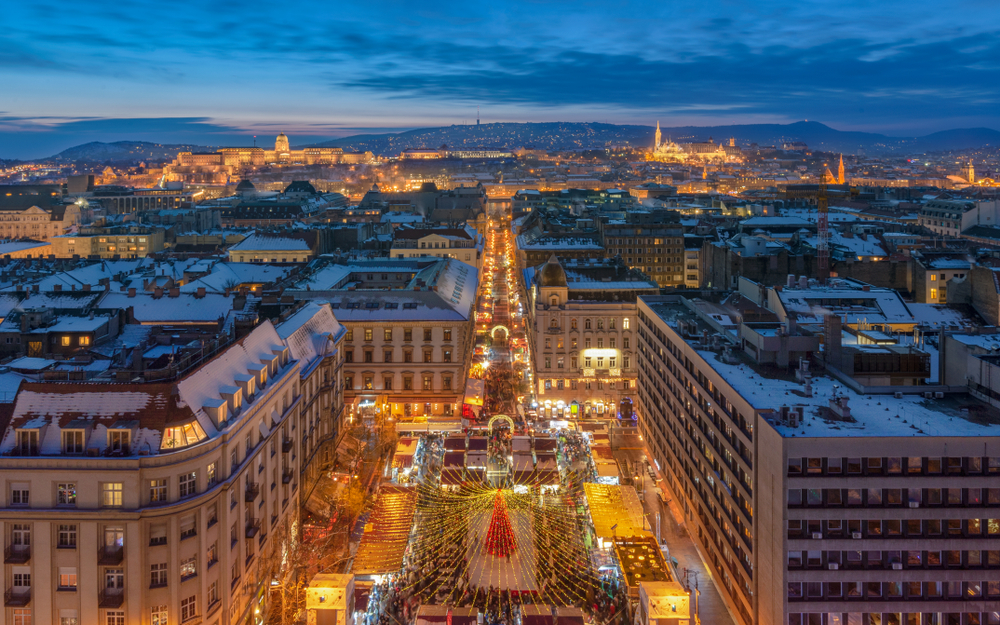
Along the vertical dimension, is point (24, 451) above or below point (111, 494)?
above

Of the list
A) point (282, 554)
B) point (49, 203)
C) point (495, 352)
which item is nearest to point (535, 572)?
point (282, 554)

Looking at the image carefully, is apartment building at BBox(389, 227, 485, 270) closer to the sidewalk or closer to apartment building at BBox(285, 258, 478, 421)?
apartment building at BBox(285, 258, 478, 421)

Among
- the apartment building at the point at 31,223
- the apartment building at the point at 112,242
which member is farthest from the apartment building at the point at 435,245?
the apartment building at the point at 31,223

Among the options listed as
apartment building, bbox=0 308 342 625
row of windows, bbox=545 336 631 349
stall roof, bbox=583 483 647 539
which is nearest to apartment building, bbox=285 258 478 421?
row of windows, bbox=545 336 631 349

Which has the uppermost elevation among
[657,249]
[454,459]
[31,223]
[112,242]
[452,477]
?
[31,223]

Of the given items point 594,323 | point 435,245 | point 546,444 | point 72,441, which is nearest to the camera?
point 72,441

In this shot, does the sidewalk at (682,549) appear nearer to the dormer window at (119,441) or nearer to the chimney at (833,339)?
the chimney at (833,339)

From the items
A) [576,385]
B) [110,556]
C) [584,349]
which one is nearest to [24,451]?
[110,556]

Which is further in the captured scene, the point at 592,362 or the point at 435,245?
the point at 435,245

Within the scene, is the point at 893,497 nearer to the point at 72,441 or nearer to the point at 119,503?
the point at 119,503
